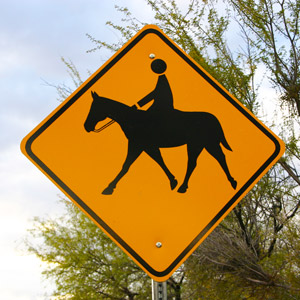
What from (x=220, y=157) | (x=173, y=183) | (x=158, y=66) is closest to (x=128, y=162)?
(x=173, y=183)

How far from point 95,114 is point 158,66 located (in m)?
0.46

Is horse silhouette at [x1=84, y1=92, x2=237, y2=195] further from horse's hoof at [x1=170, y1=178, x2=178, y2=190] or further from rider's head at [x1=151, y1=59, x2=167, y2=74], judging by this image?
rider's head at [x1=151, y1=59, x2=167, y2=74]

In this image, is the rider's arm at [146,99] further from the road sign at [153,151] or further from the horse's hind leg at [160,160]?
the horse's hind leg at [160,160]

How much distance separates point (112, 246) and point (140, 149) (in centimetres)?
2005

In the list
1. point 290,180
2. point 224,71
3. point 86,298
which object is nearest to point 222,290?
point 290,180

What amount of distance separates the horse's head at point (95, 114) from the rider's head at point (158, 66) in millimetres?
345

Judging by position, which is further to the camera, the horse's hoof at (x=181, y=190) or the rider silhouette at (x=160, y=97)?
the rider silhouette at (x=160, y=97)

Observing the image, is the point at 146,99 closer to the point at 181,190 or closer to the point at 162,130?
the point at 162,130

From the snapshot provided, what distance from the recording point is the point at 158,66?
2490mm

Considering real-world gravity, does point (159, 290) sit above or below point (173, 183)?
below

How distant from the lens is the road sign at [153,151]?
7.12ft

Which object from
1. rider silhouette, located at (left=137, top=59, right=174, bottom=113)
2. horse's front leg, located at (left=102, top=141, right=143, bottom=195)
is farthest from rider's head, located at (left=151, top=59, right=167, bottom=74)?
horse's front leg, located at (left=102, top=141, right=143, bottom=195)

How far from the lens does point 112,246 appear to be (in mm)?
21672

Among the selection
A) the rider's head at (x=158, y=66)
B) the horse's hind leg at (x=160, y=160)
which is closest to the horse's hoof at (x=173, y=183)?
the horse's hind leg at (x=160, y=160)
